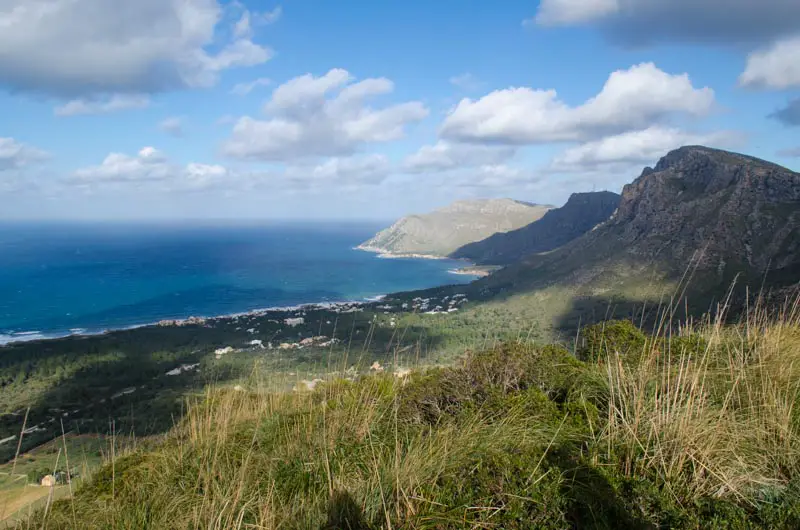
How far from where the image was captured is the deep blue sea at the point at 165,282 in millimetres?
85812

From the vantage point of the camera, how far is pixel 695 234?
60.1 m

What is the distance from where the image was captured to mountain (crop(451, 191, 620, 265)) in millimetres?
151250

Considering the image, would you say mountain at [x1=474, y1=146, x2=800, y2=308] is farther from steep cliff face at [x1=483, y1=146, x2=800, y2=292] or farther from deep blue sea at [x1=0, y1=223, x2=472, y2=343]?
deep blue sea at [x1=0, y1=223, x2=472, y2=343]

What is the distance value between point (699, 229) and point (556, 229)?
99.5m

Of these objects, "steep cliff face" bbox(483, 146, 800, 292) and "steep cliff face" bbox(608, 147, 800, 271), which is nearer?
"steep cliff face" bbox(483, 146, 800, 292)

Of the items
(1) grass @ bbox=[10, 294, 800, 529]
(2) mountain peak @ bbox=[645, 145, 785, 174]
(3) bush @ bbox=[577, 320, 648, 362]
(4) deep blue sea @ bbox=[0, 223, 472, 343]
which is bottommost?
(4) deep blue sea @ bbox=[0, 223, 472, 343]

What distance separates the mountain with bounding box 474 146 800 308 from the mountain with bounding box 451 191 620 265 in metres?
62.2

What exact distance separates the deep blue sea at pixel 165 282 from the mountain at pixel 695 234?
5272 cm

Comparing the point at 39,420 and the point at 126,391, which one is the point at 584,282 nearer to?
the point at 126,391

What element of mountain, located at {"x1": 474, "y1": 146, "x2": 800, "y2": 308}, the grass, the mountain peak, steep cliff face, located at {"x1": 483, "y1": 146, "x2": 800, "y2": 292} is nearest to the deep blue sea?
mountain, located at {"x1": 474, "y1": 146, "x2": 800, "y2": 308}

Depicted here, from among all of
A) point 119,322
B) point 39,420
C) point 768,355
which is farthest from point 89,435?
point 119,322

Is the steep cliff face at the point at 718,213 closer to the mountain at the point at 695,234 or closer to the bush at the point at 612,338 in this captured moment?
the mountain at the point at 695,234

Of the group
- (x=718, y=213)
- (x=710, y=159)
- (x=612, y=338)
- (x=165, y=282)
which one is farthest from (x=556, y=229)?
(x=612, y=338)

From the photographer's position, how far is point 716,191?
214ft
